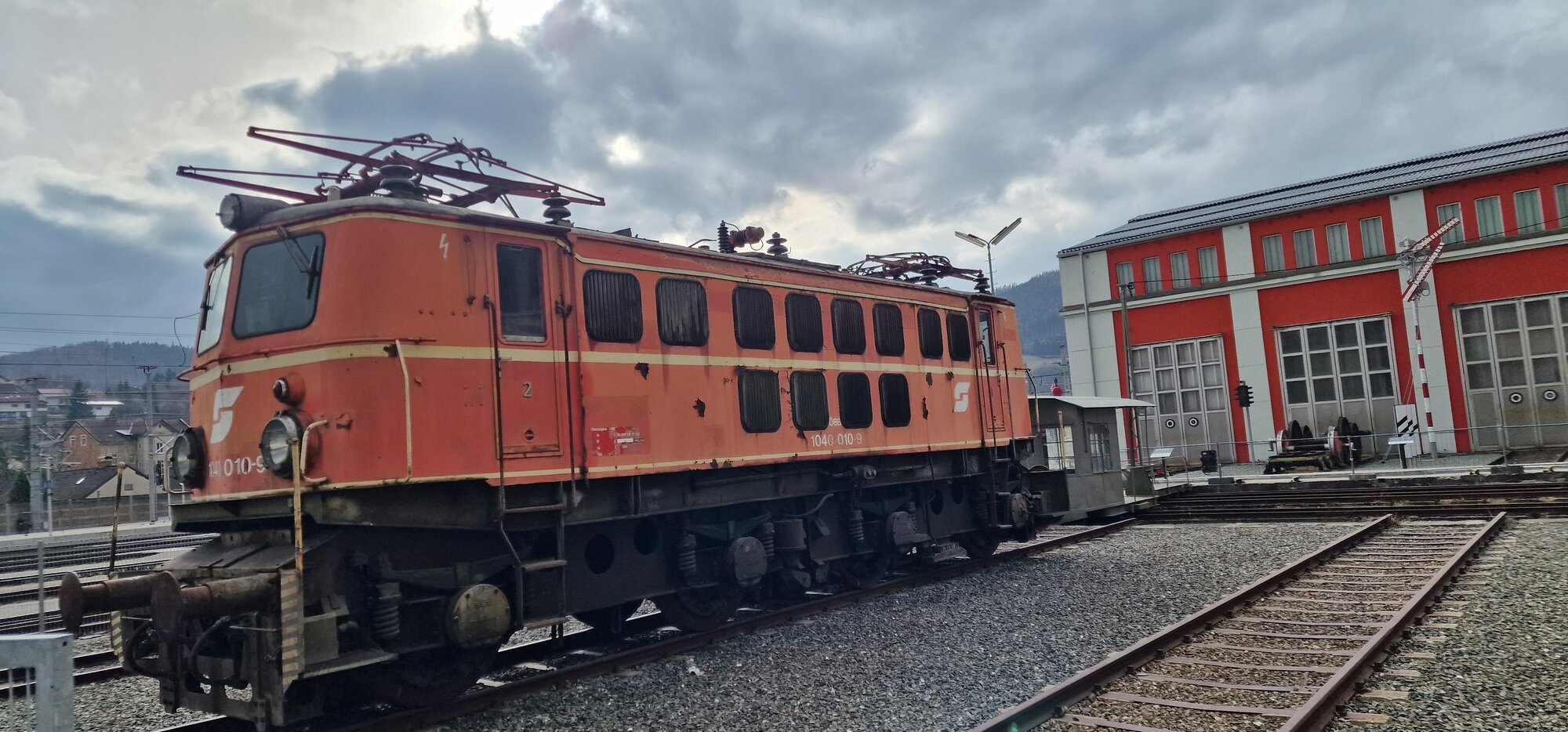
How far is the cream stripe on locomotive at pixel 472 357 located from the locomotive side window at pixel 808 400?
0.13m

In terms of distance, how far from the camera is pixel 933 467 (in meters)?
12.8

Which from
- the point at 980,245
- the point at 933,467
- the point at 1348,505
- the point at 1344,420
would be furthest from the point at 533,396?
the point at 1344,420

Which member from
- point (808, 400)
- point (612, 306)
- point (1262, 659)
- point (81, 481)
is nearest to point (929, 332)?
point (808, 400)

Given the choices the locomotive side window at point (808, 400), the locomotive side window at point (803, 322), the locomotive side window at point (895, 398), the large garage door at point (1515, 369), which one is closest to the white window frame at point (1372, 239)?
the large garage door at point (1515, 369)

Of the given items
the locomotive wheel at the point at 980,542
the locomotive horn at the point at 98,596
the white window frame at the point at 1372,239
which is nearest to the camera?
the locomotive horn at the point at 98,596

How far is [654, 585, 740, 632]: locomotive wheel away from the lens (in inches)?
376

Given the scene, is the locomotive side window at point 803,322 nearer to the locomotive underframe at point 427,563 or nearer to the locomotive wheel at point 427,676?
the locomotive underframe at point 427,563

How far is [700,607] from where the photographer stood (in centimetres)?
974

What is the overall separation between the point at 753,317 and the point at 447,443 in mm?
3994

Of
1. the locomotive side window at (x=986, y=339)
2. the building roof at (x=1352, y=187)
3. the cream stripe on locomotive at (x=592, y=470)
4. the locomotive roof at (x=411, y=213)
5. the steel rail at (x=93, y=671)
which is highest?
the building roof at (x=1352, y=187)

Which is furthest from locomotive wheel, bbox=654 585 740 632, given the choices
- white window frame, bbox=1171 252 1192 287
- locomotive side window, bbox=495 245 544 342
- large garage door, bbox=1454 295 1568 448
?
white window frame, bbox=1171 252 1192 287

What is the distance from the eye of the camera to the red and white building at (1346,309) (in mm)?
30359

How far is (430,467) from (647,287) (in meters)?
2.88

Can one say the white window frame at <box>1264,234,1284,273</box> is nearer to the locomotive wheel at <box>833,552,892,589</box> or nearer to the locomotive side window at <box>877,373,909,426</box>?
the locomotive side window at <box>877,373,909,426</box>
